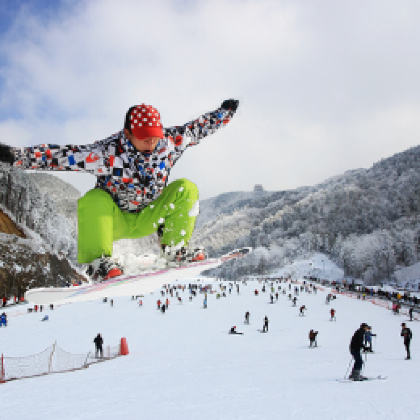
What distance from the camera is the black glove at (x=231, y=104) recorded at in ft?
14.9

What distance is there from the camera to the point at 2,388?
8.00 meters

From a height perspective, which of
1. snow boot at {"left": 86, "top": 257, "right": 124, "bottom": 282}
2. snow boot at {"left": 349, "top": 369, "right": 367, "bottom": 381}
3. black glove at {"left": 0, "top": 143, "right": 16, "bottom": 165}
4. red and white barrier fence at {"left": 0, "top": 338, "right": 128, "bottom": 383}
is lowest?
red and white barrier fence at {"left": 0, "top": 338, "right": 128, "bottom": 383}

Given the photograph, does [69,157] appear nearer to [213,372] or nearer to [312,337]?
[213,372]

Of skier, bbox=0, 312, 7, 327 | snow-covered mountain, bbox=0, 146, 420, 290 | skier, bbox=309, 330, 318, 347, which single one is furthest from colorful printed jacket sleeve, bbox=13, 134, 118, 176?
snow-covered mountain, bbox=0, 146, 420, 290

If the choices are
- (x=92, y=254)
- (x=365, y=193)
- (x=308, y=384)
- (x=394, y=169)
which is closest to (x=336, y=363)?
(x=308, y=384)

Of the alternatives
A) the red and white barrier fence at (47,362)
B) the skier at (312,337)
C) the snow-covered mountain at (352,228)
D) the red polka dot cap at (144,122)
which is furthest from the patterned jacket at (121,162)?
the snow-covered mountain at (352,228)

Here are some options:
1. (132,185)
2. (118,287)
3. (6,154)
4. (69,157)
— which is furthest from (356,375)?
(6,154)

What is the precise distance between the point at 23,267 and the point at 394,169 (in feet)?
403

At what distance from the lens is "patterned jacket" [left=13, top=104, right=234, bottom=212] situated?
11.3 ft

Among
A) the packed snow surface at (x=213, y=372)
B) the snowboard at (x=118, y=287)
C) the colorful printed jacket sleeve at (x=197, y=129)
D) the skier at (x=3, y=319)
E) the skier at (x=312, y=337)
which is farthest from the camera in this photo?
the skier at (x=3, y=319)

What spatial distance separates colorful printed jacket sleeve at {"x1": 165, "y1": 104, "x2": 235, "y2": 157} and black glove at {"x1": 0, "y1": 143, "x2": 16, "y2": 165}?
1596mm

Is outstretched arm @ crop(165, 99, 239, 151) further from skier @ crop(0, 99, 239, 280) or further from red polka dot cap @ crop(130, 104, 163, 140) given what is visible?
red polka dot cap @ crop(130, 104, 163, 140)

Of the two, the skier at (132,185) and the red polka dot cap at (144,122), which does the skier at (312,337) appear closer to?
the skier at (132,185)

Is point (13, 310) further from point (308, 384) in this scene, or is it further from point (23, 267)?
point (308, 384)
